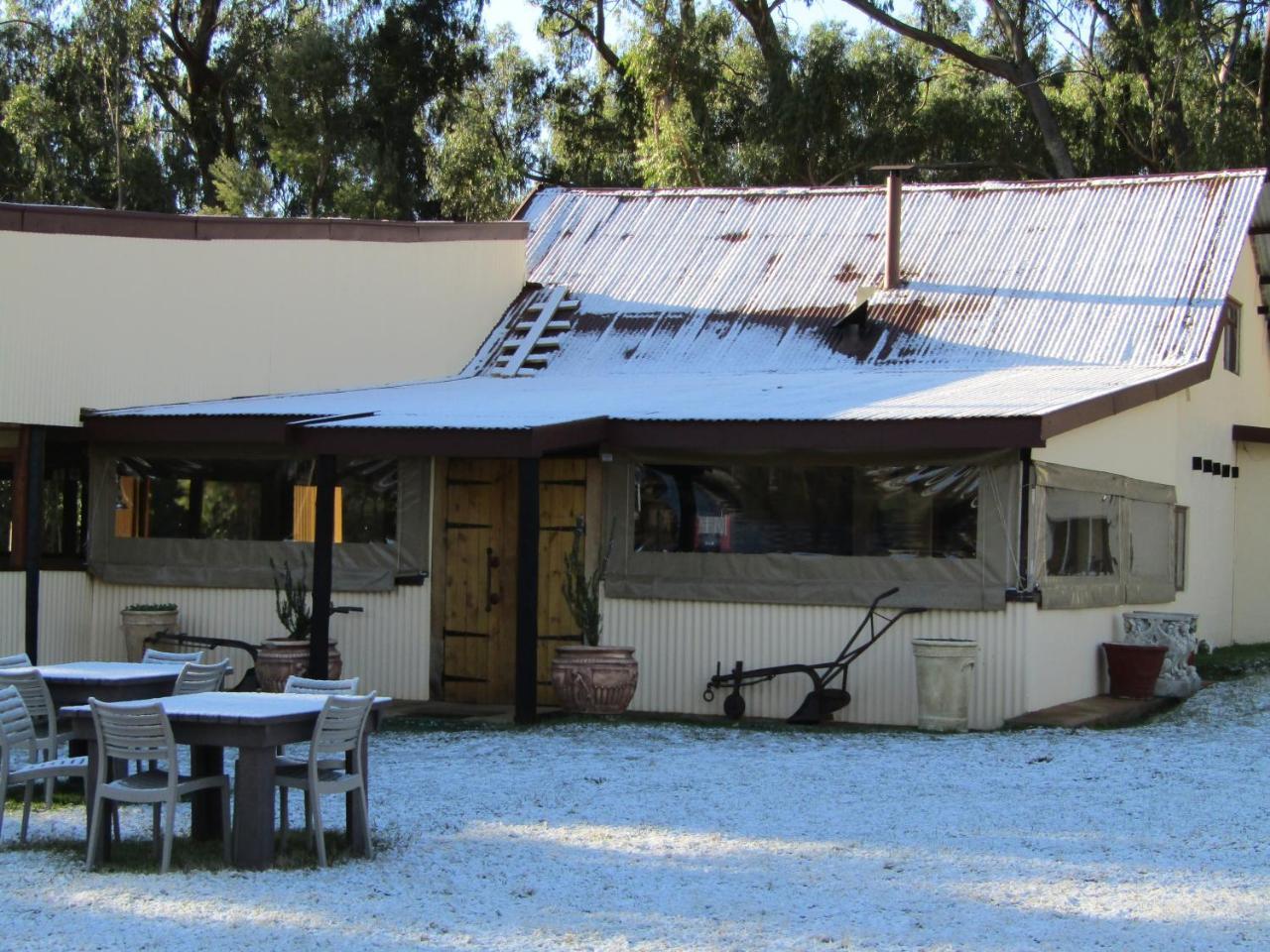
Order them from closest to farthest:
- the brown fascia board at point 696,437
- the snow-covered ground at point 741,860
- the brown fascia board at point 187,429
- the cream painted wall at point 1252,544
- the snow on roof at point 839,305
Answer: the snow-covered ground at point 741,860 → the brown fascia board at point 696,437 → the brown fascia board at point 187,429 → the snow on roof at point 839,305 → the cream painted wall at point 1252,544

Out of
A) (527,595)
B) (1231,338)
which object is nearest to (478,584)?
(527,595)

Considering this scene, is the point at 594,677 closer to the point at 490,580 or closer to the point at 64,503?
the point at 490,580

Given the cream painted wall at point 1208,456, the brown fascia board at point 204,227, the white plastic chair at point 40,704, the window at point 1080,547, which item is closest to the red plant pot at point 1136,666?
the cream painted wall at point 1208,456

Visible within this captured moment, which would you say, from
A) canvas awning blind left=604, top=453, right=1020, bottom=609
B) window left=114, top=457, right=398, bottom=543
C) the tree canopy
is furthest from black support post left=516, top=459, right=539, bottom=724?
the tree canopy

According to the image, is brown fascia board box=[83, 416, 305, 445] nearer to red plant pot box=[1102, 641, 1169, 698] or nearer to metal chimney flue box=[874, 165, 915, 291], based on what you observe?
metal chimney flue box=[874, 165, 915, 291]

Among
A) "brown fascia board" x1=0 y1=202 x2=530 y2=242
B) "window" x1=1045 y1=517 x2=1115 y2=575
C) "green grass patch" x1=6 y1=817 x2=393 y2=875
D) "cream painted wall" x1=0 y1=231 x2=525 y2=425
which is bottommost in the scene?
"green grass patch" x1=6 y1=817 x2=393 y2=875

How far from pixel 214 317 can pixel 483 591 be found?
3.77 metres

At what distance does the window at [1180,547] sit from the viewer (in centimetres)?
1783

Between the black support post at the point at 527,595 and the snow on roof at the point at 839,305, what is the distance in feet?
1.77

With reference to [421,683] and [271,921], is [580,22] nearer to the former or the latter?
[421,683]

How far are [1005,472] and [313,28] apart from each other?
25839 millimetres

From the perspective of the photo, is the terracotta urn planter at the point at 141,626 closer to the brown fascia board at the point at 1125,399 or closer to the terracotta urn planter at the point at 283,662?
the terracotta urn planter at the point at 283,662

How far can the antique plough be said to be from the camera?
1342 centimetres

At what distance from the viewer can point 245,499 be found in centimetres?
1566
